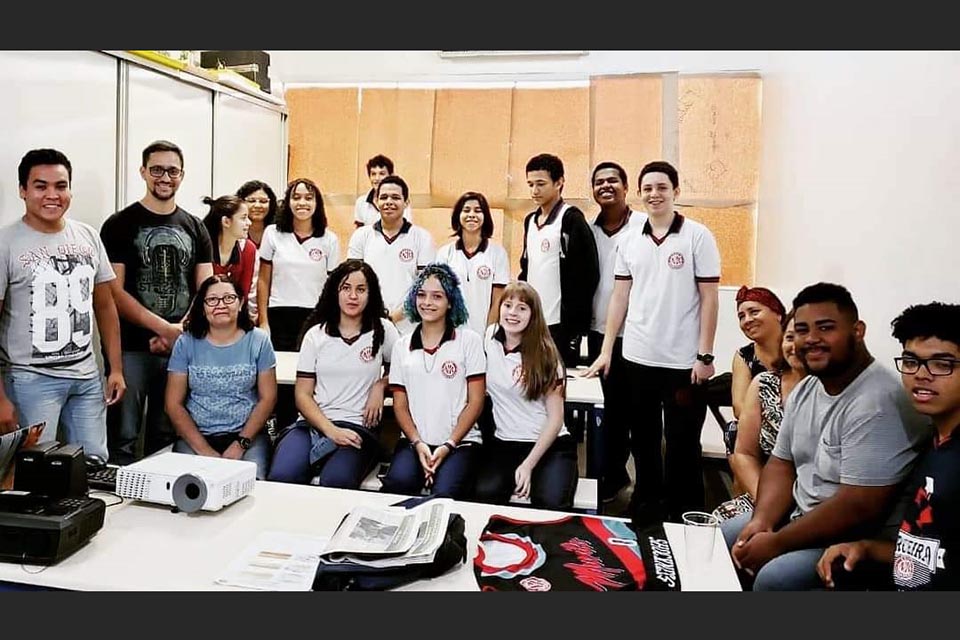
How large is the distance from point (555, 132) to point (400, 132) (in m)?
1.02

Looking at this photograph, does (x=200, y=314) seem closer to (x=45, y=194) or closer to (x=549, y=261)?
(x=45, y=194)

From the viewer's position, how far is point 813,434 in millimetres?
2143

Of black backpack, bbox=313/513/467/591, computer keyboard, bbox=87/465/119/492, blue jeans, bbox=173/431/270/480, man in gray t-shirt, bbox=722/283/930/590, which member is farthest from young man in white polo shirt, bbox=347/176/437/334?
Result: black backpack, bbox=313/513/467/591

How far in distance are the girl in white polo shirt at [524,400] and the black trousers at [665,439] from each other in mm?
758

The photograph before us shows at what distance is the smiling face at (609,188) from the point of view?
3.79m

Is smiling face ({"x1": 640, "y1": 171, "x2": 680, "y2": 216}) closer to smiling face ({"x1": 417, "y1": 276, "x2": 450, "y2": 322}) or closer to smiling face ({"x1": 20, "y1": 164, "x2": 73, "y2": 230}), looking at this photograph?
smiling face ({"x1": 417, "y1": 276, "x2": 450, "y2": 322})

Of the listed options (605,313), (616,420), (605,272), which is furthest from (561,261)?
(616,420)

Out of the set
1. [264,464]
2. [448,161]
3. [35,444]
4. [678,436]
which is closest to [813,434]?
[678,436]

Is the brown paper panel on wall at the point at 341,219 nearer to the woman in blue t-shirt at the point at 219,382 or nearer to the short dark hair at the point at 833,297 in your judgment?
the woman in blue t-shirt at the point at 219,382

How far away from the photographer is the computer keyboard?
198 centimetres

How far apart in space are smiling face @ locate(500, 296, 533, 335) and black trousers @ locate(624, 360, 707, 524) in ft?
2.79

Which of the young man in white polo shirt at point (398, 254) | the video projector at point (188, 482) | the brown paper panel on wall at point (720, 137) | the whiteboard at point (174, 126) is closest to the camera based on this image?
the video projector at point (188, 482)

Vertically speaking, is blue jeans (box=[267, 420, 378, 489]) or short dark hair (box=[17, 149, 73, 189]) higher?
short dark hair (box=[17, 149, 73, 189])

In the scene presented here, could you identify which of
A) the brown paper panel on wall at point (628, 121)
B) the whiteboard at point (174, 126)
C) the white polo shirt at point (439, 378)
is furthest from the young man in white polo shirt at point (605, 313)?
the whiteboard at point (174, 126)
